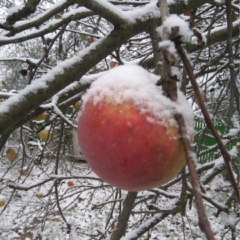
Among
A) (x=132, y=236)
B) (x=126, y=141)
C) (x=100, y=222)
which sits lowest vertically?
(x=126, y=141)

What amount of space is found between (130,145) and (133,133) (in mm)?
17

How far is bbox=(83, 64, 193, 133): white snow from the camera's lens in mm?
445

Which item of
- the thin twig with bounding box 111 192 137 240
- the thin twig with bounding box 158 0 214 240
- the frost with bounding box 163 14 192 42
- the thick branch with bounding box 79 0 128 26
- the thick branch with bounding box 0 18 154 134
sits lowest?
the thin twig with bounding box 158 0 214 240

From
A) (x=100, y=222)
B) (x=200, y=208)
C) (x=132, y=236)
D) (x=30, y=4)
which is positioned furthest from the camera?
(x=100, y=222)

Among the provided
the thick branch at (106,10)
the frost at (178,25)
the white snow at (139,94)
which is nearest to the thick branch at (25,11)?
the thick branch at (106,10)

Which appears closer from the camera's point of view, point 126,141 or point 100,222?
point 126,141

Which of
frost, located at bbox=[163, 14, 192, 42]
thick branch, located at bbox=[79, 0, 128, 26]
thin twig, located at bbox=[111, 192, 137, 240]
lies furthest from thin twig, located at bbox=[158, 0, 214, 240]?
thin twig, located at bbox=[111, 192, 137, 240]

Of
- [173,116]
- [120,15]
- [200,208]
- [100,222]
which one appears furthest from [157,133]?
[100,222]

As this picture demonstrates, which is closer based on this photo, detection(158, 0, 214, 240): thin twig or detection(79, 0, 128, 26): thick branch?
detection(158, 0, 214, 240): thin twig

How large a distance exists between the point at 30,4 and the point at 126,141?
1.56ft

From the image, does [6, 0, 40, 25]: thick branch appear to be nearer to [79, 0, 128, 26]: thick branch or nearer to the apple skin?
[79, 0, 128, 26]: thick branch

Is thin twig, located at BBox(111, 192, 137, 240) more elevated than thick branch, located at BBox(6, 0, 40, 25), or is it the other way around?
thick branch, located at BBox(6, 0, 40, 25)

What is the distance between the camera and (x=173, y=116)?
448 mm

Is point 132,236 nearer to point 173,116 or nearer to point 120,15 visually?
point 120,15
